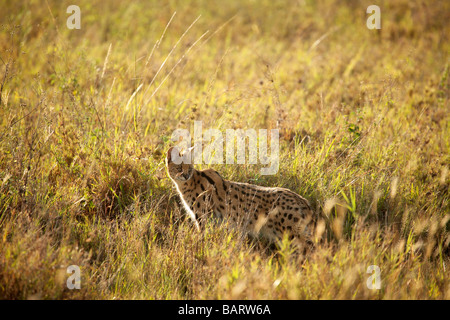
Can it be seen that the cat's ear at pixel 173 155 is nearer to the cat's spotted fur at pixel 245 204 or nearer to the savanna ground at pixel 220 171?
the cat's spotted fur at pixel 245 204

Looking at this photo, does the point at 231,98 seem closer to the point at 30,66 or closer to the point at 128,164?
the point at 128,164

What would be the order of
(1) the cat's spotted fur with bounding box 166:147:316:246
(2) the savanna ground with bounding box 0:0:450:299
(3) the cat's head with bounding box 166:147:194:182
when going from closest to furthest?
1. (2) the savanna ground with bounding box 0:0:450:299
2. (1) the cat's spotted fur with bounding box 166:147:316:246
3. (3) the cat's head with bounding box 166:147:194:182

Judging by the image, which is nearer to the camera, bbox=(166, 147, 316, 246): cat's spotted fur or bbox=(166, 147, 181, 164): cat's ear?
bbox=(166, 147, 316, 246): cat's spotted fur

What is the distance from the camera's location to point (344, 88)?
23.4ft

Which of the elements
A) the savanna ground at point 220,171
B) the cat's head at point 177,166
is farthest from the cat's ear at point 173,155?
the savanna ground at point 220,171

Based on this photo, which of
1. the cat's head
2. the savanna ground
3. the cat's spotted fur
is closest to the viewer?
Answer: the savanna ground

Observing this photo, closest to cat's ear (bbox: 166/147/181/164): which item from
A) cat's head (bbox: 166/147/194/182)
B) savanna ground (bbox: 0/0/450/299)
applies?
cat's head (bbox: 166/147/194/182)

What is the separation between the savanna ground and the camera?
334 centimetres

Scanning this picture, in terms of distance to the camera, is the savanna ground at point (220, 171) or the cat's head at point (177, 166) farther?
the cat's head at point (177, 166)

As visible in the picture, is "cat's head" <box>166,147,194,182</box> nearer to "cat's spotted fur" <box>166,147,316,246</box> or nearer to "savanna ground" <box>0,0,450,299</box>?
"cat's spotted fur" <box>166,147,316,246</box>

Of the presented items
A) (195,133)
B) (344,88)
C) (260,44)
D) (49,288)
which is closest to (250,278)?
(49,288)

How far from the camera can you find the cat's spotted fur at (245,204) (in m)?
4.12

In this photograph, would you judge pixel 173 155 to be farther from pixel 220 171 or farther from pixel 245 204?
pixel 245 204
